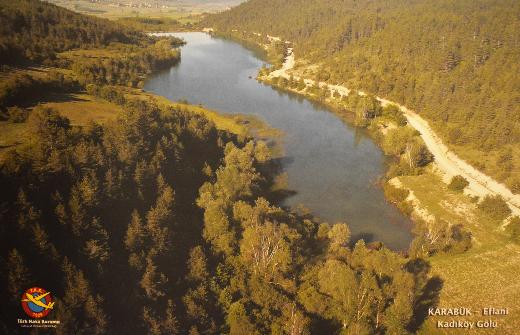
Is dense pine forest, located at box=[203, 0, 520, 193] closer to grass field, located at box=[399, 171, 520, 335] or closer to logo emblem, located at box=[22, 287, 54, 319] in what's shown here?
grass field, located at box=[399, 171, 520, 335]

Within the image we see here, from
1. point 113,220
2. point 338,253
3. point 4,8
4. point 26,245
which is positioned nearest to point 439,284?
point 338,253

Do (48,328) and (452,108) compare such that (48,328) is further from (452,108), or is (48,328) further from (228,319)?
(452,108)

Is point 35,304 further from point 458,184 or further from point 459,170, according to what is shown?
point 459,170

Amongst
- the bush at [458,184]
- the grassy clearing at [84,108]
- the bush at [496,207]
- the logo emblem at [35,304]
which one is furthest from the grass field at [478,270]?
the grassy clearing at [84,108]

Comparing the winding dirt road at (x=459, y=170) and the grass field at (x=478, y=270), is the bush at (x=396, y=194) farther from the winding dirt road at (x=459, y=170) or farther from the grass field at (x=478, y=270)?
the winding dirt road at (x=459, y=170)

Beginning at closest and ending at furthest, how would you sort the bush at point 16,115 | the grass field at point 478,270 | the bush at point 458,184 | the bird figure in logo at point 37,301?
1. the bird figure in logo at point 37,301
2. the grass field at point 478,270
3. the bush at point 16,115
4. the bush at point 458,184

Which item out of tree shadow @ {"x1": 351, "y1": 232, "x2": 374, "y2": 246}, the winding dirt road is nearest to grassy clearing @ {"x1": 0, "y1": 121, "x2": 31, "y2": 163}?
tree shadow @ {"x1": 351, "y1": 232, "x2": 374, "y2": 246}
